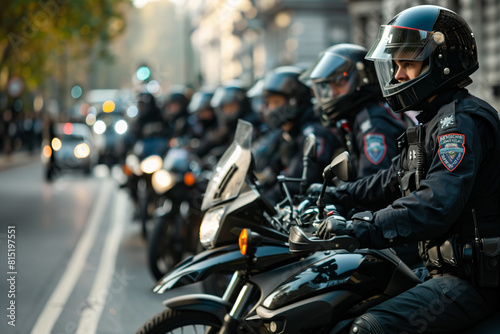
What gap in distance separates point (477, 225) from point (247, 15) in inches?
2224

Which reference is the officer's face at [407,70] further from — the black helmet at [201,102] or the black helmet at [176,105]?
the black helmet at [176,105]

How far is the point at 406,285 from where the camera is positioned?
3.04 metres

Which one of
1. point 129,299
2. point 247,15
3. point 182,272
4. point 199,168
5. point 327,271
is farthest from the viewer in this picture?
point 247,15

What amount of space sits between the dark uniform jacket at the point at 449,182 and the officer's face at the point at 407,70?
14 cm

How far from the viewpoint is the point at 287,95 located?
6.31m

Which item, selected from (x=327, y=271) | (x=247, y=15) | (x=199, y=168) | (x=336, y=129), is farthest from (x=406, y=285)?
(x=247, y=15)

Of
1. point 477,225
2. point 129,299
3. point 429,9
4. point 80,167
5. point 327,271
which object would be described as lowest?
point 80,167

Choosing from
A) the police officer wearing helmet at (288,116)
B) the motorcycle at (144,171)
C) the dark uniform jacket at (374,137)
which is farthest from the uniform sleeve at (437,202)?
the motorcycle at (144,171)

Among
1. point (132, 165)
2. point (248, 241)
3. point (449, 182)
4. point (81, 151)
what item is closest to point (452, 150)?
point (449, 182)

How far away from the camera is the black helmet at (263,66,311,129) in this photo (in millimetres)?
6227

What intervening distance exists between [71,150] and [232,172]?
21.4 m

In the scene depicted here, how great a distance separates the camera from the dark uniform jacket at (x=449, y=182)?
2.71m

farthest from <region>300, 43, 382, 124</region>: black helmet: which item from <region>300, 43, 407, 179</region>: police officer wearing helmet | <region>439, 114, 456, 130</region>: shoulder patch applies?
<region>439, 114, 456, 130</region>: shoulder patch

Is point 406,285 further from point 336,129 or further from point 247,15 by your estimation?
point 247,15
